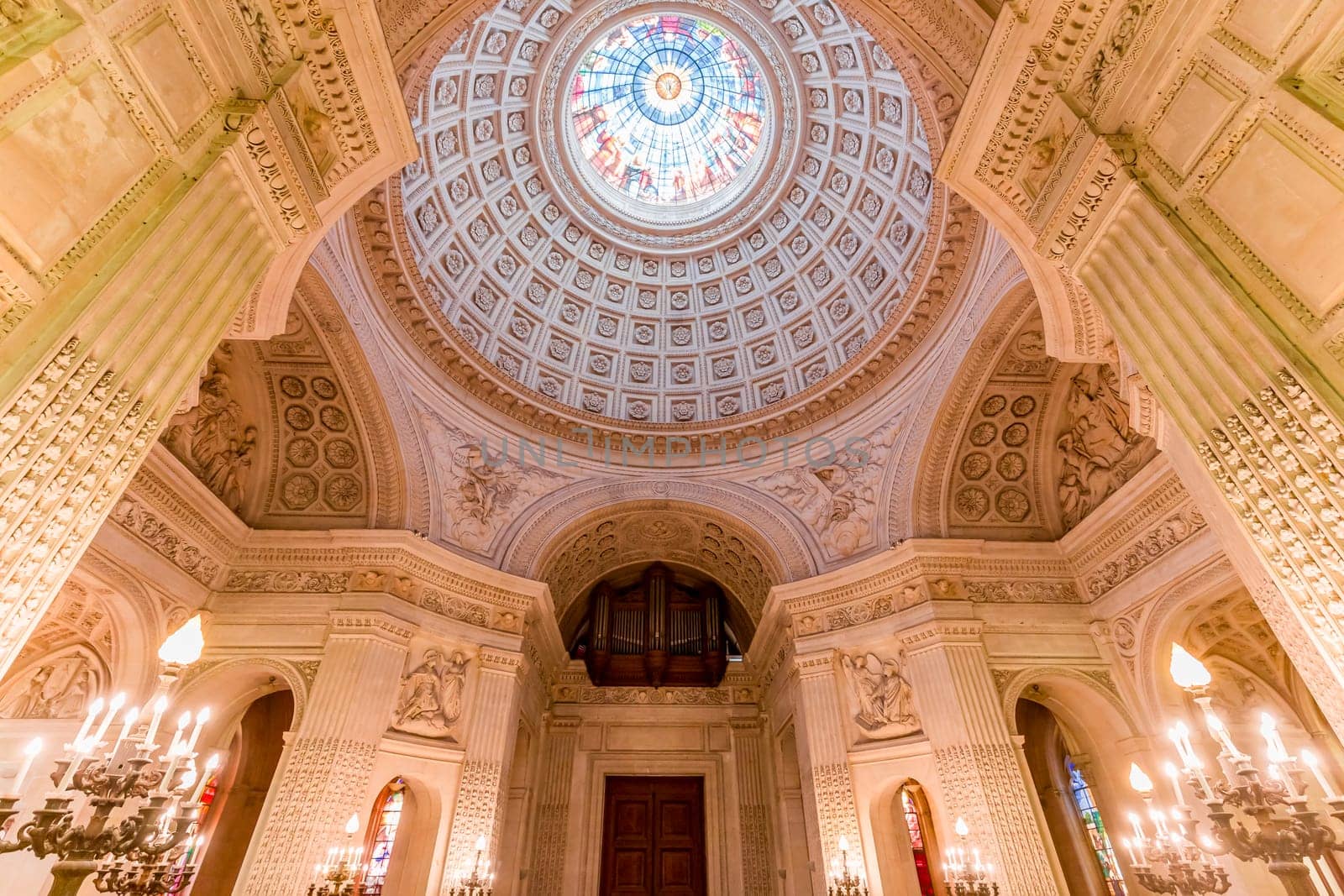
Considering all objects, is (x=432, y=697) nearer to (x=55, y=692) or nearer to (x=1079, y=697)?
(x=55, y=692)


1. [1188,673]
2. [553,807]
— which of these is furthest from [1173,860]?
[553,807]

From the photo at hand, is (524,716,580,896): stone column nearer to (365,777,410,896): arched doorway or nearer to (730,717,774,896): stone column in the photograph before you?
(365,777,410,896): arched doorway

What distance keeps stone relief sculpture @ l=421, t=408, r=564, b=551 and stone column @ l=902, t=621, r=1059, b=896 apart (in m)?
8.61

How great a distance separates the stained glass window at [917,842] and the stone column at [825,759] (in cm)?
130

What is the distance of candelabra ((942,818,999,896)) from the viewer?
7320 millimetres

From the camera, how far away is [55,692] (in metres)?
9.56

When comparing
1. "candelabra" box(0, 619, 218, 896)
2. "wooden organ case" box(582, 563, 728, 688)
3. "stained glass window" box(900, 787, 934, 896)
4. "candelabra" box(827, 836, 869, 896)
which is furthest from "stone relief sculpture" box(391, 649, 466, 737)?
"stained glass window" box(900, 787, 934, 896)

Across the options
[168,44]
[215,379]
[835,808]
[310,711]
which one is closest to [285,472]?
[215,379]

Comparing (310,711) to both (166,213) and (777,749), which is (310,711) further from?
(777,749)

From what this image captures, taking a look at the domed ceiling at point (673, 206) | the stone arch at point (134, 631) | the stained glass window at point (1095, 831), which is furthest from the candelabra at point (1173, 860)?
the stone arch at point (134, 631)

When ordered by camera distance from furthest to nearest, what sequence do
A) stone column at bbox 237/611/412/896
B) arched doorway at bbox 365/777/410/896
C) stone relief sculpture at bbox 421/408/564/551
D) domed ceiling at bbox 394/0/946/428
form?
domed ceiling at bbox 394/0/946/428 → stone relief sculpture at bbox 421/408/564/551 → arched doorway at bbox 365/777/410/896 → stone column at bbox 237/611/412/896

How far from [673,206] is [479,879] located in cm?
1710

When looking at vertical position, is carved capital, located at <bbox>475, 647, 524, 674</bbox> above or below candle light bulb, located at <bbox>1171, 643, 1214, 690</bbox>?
above

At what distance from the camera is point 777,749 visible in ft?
46.8
